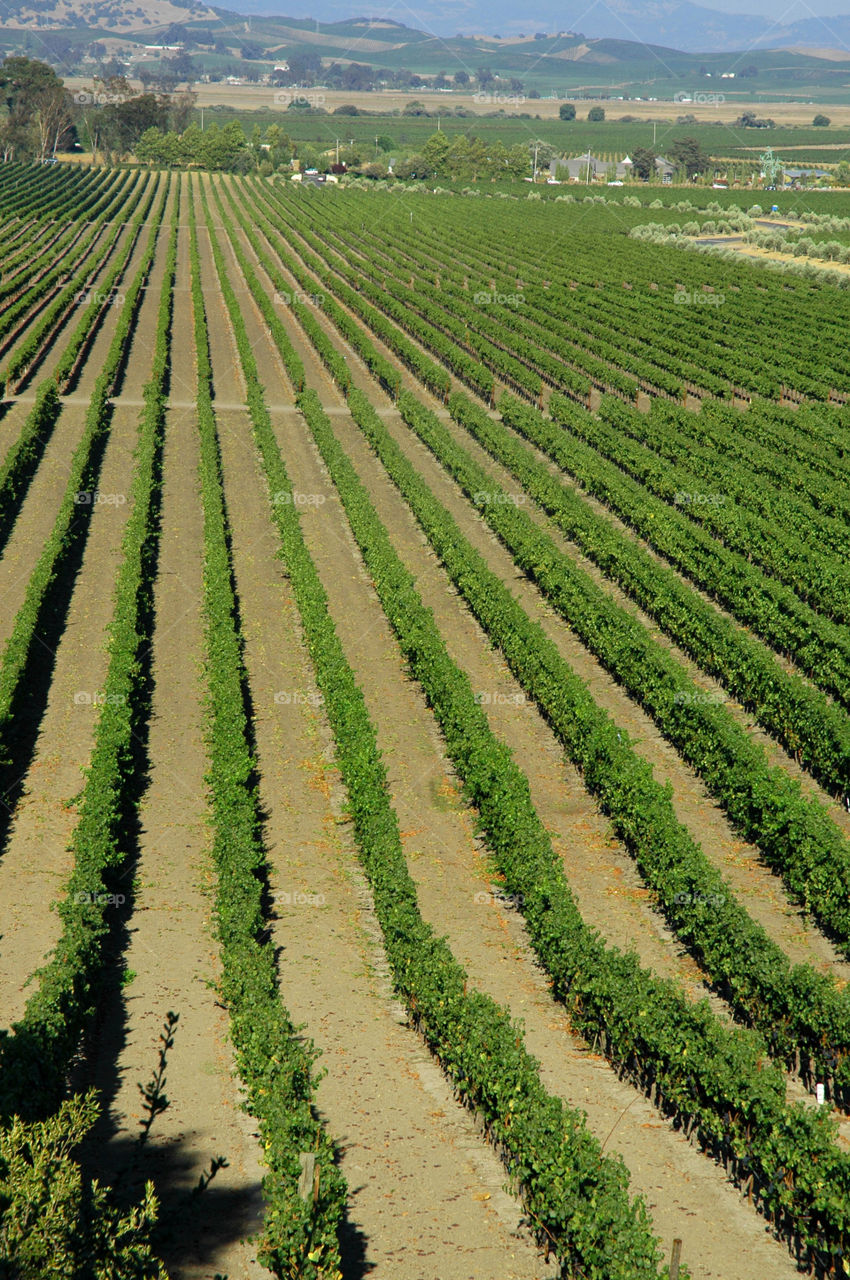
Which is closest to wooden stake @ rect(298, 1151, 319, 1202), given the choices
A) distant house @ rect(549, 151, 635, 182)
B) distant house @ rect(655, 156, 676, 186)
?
distant house @ rect(549, 151, 635, 182)

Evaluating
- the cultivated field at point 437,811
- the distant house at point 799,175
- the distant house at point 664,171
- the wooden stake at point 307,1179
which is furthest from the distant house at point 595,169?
the wooden stake at point 307,1179

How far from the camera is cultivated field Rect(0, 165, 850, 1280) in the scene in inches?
600

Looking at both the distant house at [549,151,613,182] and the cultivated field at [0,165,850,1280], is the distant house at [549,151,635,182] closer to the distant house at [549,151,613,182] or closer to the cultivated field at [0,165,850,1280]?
the distant house at [549,151,613,182]

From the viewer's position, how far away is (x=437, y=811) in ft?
84.9

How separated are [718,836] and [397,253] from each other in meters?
83.5

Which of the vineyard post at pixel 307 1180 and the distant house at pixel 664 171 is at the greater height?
the distant house at pixel 664 171

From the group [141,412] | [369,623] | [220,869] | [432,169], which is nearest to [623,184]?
[432,169]

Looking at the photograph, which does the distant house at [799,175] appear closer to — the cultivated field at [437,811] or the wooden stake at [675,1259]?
the cultivated field at [437,811]

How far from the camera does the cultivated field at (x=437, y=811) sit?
15.2m

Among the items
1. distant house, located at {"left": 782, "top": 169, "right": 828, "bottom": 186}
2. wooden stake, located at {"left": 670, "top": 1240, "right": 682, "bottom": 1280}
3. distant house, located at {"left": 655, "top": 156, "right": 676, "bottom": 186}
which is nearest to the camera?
wooden stake, located at {"left": 670, "top": 1240, "right": 682, "bottom": 1280}

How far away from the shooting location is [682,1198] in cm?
1562

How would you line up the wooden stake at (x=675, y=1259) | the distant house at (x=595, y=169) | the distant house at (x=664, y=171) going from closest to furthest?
the wooden stake at (x=675, y=1259) → the distant house at (x=595, y=169) → the distant house at (x=664, y=171)

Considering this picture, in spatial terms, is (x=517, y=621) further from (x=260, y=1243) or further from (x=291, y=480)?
(x=260, y=1243)

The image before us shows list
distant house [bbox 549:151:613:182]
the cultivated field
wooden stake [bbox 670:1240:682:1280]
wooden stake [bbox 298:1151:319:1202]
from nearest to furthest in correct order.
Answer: wooden stake [bbox 670:1240:682:1280] → wooden stake [bbox 298:1151:319:1202] → the cultivated field → distant house [bbox 549:151:613:182]
